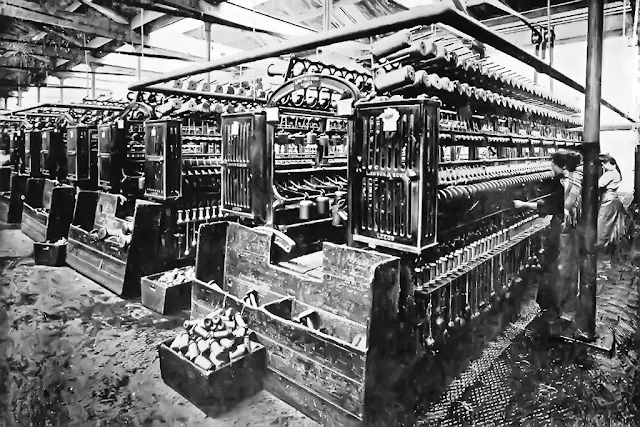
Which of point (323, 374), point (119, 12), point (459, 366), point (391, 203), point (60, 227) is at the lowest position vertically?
point (459, 366)

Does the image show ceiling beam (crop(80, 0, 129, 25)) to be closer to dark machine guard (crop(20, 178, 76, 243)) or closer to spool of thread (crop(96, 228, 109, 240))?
spool of thread (crop(96, 228, 109, 240))

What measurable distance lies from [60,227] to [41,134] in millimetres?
1652

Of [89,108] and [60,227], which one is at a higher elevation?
[89,108]

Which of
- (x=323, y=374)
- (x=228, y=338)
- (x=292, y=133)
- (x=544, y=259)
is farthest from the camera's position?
(x=292, y=133)

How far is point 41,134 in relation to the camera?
5.78 m

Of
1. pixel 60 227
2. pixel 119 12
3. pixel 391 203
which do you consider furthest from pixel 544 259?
pixel 60 227

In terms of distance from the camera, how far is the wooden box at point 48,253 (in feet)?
14.8

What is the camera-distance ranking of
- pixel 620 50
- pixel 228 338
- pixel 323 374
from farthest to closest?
pixel 620 50 → pixel 228 338 → pixel 323 374

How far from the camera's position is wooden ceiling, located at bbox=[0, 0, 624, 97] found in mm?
2119

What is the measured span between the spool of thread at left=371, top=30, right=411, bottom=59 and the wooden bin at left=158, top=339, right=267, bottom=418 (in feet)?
5.95

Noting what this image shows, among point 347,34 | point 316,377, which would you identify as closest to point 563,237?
point 316,377

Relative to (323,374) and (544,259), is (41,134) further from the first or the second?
(544,259)

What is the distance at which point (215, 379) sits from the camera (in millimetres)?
2150

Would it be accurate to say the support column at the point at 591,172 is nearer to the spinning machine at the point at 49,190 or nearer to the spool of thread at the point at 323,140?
the spool of thread at the point at 323,140
